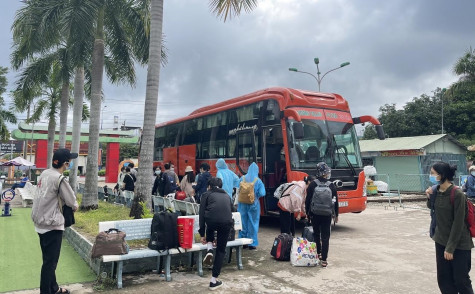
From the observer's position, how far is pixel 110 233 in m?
5.52

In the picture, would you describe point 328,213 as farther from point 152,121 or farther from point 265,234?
point 152,121

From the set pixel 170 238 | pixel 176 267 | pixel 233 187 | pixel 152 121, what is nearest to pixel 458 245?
pixel 170 238

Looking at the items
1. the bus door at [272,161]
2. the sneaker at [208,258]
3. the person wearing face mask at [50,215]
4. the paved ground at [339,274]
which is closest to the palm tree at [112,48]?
the bus door at [272,161]

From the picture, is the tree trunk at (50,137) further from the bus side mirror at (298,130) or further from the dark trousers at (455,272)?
the dark trousers at (455,272)

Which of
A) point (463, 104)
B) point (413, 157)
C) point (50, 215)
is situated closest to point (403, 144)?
point (413, 157)

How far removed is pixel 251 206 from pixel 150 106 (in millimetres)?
3845

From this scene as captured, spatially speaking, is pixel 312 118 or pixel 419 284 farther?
pixel 312 118

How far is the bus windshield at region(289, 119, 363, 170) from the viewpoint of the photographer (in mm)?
9547

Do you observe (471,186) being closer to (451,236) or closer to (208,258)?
(451,236)

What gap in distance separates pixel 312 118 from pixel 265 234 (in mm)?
3437

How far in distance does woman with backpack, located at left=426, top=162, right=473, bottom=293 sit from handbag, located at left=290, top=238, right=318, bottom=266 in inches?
102

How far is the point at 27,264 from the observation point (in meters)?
6.45

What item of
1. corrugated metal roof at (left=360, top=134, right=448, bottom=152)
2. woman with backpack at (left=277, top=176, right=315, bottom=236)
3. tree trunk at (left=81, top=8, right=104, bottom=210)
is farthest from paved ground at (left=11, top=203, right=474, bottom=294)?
corrugated metal roof at (left=360, top=134, right=448, bottom=152)

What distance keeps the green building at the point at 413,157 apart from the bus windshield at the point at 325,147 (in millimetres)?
14526
